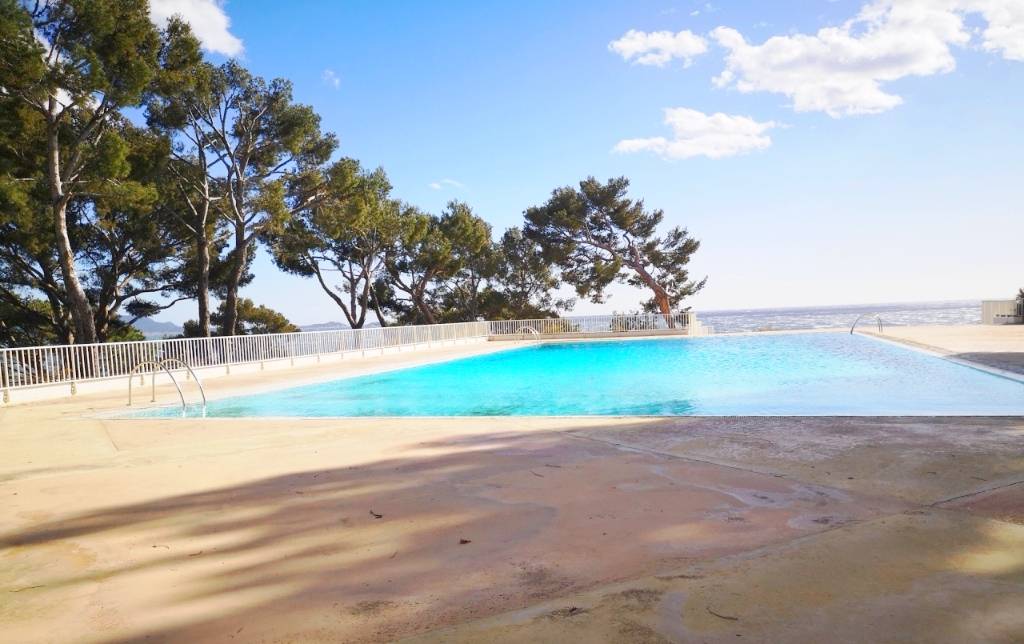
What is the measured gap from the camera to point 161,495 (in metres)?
3.55

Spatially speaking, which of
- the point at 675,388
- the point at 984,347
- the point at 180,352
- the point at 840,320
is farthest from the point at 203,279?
the point at 840,320

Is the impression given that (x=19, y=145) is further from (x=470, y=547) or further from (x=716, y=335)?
(x=716, y=335)

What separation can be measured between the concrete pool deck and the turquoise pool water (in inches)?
100

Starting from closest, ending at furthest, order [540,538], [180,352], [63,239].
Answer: [540,538]
[180,352]
[63,239]

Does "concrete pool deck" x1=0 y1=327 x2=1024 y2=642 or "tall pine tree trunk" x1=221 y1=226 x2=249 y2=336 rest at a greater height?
"tall pine tree trunk" x1=221 y1=226 x2=249 y2=336

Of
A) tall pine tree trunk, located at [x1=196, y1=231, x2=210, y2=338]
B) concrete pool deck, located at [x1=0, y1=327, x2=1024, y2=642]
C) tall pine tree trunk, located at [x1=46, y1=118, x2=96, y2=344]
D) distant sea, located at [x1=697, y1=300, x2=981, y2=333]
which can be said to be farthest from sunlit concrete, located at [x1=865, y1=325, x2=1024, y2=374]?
tall pine tree trunk, located at [x1=196, y1=231, x2=210, y2=338]

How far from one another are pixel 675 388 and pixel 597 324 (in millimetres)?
15122

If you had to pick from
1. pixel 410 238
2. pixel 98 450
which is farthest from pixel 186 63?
pixel 98 450

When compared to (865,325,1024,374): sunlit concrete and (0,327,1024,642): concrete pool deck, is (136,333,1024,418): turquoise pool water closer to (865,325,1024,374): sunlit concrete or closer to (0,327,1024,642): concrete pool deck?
(865,325,1024,374): sunlit concrete

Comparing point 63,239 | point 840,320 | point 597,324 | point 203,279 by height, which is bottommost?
point 840,320

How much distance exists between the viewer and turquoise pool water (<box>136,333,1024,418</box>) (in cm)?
776

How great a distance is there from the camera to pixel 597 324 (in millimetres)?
25484

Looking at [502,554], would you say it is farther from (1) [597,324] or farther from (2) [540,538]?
(1) [597,324]

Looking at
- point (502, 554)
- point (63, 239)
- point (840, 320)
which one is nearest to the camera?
point (502, 554)
